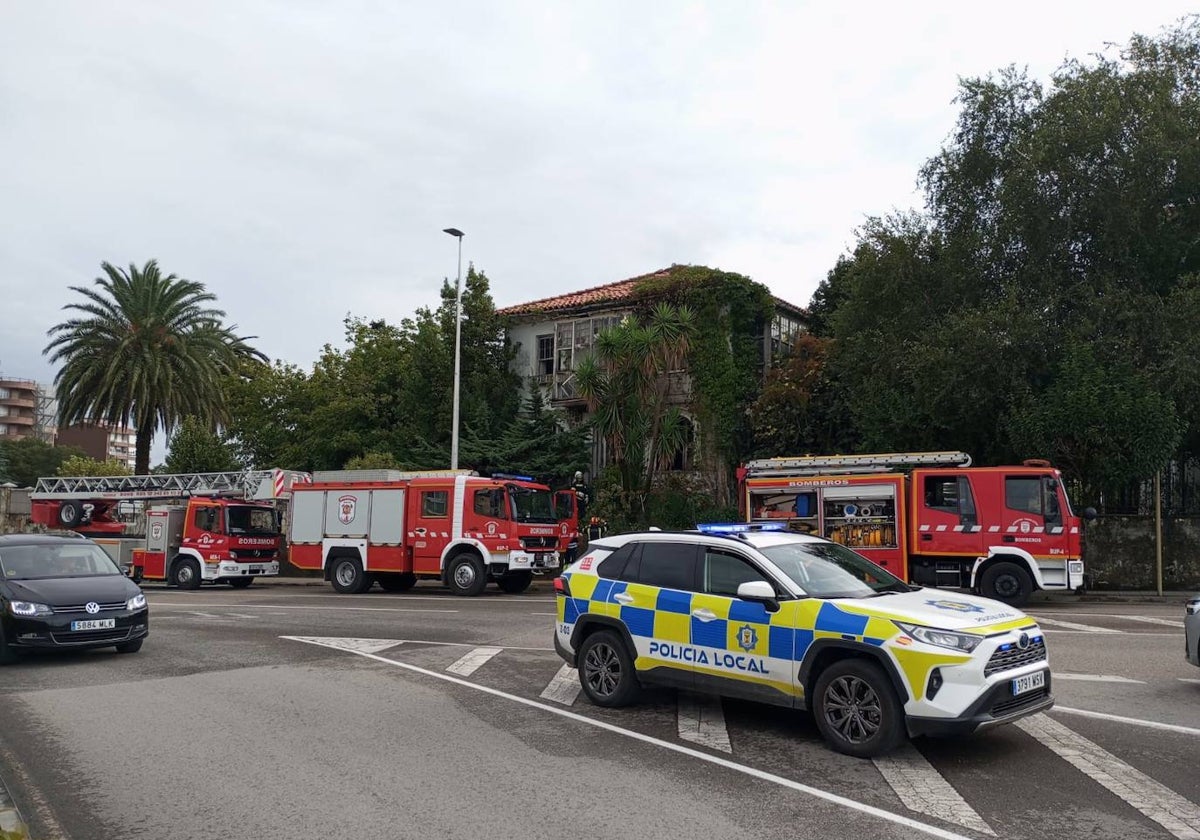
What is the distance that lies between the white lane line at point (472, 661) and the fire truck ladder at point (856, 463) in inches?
350

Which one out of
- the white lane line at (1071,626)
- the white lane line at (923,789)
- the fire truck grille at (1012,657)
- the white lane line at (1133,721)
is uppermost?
the fire truck grille at (1012,657)

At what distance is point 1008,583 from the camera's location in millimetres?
17312

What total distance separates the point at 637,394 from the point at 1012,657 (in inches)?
827

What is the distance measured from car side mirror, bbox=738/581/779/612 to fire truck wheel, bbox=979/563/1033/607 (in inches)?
452

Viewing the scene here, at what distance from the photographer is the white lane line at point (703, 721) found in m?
7.43

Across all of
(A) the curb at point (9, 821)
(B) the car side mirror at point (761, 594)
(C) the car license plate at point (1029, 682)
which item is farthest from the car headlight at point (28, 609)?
(C) the car license plate at point (1029, 682)

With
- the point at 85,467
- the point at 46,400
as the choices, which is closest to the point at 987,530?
the point at 85,467

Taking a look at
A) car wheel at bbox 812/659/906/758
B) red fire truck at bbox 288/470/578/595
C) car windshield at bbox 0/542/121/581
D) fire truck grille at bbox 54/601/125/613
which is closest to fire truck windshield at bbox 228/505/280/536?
red fire truck at bbox 288/470/578/595

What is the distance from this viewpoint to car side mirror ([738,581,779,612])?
7.23m

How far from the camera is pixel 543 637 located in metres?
13.6

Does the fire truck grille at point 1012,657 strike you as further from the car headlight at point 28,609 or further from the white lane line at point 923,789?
the car headlight at point 28,609

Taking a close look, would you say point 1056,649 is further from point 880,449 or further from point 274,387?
point 274,387

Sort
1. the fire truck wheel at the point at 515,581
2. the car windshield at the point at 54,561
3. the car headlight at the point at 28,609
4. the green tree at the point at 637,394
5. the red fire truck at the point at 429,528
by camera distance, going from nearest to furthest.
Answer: the car headlight at the point at 28,609 < the car windshield at the point at 54,561 < the red fire truck at the point at 429,528 < the fire truck wheel at the point at 515,581 < the green tree at the point at 637,394

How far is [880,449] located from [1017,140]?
7.76 m
